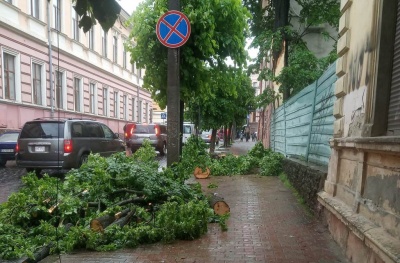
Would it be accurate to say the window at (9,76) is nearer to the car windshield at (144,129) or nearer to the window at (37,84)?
the window at (37,84)

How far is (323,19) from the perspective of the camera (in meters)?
11.8

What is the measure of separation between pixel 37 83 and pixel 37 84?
50 millimetres

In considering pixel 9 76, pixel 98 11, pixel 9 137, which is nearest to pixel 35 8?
pixel 9 76

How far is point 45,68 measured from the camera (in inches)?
579

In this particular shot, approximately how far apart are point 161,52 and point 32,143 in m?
4.27

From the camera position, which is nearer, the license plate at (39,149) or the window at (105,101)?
the license plate at (39,149)

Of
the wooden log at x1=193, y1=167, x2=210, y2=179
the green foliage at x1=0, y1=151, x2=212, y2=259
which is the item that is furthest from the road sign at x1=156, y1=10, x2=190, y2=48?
the wooden log at x1=193, y1=167, x2=210, y2=179

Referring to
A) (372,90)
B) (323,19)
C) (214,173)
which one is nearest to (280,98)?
(323,19)

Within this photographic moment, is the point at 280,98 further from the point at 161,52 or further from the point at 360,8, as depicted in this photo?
the point at 360,8

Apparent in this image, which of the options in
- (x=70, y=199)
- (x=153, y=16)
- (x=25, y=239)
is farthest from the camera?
(x=153, y=16)

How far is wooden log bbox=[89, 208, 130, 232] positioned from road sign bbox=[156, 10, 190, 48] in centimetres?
341

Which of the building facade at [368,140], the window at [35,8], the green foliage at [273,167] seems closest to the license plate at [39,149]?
the green foliage at [273,167]

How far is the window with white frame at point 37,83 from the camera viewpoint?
1411cm

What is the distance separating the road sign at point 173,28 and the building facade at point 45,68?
6.30ft
